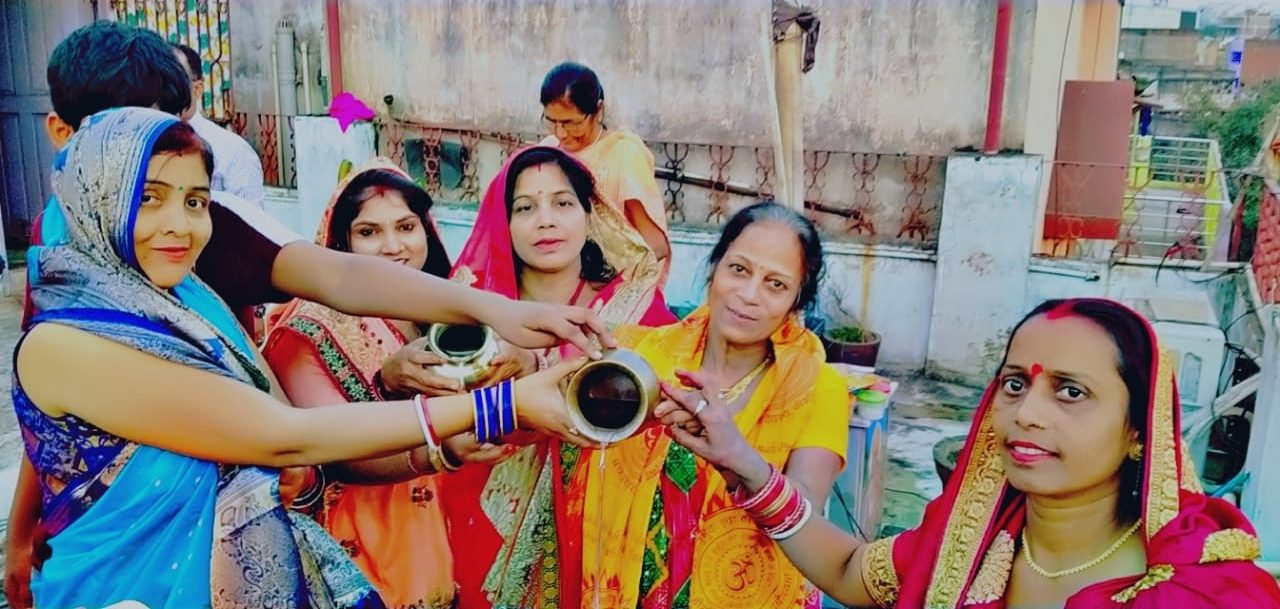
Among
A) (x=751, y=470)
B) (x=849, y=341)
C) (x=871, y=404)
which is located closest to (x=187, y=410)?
(x=751, y=470)

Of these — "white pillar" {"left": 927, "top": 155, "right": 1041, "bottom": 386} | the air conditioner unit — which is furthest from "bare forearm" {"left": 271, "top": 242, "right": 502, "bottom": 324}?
"white pillar" {"left": 927, "top": 155, "right": 1041, "bottom": 386}

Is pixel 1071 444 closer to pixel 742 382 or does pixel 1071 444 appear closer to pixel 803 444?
pixel 803 444

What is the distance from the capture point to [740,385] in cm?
228

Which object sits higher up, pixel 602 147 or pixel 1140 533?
pixel 602 147

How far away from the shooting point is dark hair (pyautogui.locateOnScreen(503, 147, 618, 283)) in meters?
2.76

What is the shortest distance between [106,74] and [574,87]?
8.18 feet

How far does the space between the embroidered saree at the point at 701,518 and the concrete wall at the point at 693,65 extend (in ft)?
14.2

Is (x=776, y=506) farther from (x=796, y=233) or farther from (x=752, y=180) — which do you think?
(x=752, y=180)

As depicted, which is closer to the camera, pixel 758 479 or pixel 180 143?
pixel 180 143

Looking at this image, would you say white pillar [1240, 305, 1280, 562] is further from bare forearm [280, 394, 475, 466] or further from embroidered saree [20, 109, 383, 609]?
embroidered saree [20, 109, 383, 609]

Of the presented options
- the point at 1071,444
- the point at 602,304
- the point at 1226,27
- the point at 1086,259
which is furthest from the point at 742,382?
the point at 1226,27

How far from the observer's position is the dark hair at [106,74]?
87.9 inches

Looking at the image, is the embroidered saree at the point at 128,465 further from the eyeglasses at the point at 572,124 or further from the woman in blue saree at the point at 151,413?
the eyeglasses at the point at 572,124

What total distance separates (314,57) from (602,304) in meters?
7.34
